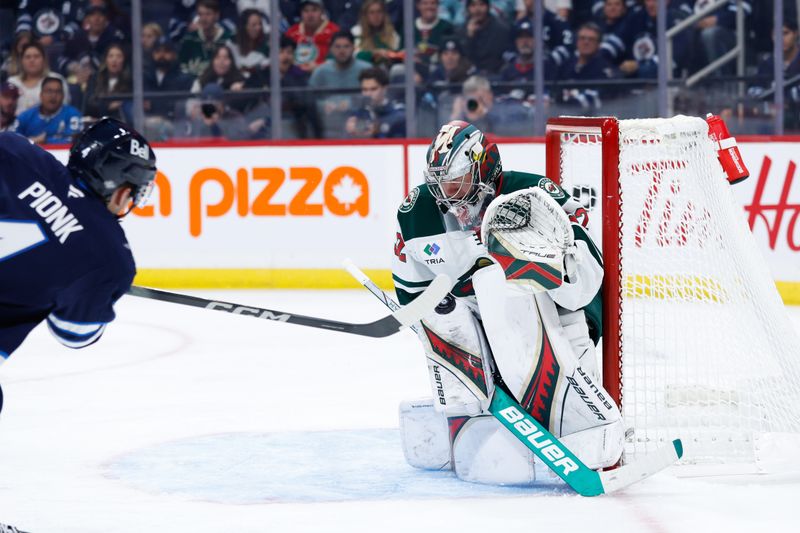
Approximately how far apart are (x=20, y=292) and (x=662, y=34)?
16.8 ft

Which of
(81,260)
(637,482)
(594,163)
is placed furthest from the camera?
(594,163)

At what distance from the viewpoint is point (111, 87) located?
7.20 meters

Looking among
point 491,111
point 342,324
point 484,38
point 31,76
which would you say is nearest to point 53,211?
point 342,324

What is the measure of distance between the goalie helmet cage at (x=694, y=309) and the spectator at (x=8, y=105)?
4857 millimetres

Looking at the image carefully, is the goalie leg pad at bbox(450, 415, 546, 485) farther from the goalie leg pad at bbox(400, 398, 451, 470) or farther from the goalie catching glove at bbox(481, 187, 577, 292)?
the goalie catching glove at bbox(481, 187, 577, 292)

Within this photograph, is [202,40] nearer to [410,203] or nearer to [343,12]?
[343,12]

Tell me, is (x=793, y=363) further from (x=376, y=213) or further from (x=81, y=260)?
(x=376, y=213)

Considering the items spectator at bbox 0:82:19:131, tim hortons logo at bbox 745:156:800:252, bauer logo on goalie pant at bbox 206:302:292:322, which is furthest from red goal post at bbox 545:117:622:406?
spectator at bbox 0:82:19:131

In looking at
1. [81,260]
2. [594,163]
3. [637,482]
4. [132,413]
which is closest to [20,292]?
[81,260]

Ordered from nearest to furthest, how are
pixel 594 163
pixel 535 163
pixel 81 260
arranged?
1. pixel 81 260
2. pixel 594 163
3. pixel 535 163

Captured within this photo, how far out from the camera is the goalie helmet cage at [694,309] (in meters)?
2.87

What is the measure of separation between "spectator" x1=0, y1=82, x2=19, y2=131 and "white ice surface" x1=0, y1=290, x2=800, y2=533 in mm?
2585

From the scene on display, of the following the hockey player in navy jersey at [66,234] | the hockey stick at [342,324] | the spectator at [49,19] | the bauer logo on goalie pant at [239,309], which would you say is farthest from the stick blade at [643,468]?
the spectator at [49,19]

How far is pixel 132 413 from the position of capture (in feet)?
12.1
